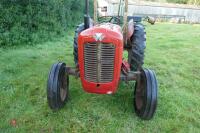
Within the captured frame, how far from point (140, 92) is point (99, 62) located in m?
0.92

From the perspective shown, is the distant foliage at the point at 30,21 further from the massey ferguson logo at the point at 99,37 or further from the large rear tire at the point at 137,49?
the massey ferguson logo at the point at 99,37

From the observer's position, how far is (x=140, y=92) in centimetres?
419

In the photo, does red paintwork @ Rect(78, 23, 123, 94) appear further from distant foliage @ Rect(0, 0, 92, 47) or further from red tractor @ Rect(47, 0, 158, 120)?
distant foliage @ Rect(0, 0, 92, 47)

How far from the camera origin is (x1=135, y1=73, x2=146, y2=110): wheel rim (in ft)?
13.3

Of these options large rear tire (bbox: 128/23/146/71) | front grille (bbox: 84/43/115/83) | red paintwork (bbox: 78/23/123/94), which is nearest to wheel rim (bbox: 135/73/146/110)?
red paintwork (bbox: 78/23/123/94)

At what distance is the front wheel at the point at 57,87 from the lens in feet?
12.8

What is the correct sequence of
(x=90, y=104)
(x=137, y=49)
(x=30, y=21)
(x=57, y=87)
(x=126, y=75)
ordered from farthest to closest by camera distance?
(x=30, y=21), (x=137, y=49), (x=90, y=104), (x=126, y=75), (x=57, y=87)

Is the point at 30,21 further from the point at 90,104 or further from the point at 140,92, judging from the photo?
the point at 140,92

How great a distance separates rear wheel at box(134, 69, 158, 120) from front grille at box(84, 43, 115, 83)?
0.51 m

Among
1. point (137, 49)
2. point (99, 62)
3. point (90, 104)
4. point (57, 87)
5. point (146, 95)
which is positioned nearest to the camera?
point (99, 62)

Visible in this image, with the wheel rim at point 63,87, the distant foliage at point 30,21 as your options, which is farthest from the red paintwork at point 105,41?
the distant foliage at point 30,21

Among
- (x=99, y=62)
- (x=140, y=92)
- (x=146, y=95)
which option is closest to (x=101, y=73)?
(x=99, y=62)

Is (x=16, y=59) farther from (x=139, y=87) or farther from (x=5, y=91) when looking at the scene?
(x=139, y=87)

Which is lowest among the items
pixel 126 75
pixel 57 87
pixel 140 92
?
pixel 140 92
